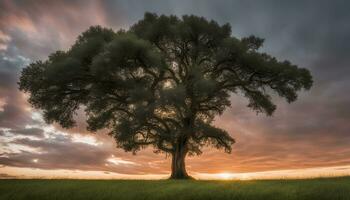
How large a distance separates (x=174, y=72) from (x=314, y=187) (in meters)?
20.3

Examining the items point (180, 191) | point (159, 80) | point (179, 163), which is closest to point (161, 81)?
point (159, 80)

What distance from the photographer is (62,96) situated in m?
35.4

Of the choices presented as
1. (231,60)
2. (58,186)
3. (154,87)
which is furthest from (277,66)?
(58,186)

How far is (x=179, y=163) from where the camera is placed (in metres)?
35.8

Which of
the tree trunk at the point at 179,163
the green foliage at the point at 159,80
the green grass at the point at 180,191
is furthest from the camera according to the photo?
the tree trunk at the point at 179,163

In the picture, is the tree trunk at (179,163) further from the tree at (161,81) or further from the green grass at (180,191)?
the green grass at (180,191)

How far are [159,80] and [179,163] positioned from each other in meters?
8.31

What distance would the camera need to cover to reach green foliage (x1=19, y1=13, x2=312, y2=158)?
31475 millimetres

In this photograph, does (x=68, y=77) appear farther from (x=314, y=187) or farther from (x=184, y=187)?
(x=314, y=187)

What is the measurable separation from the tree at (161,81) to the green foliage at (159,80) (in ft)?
0.30

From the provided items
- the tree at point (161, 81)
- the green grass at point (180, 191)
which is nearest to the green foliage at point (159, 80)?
the tree at point (161, 81)

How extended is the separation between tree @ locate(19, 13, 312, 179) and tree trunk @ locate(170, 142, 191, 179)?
0.09 meters

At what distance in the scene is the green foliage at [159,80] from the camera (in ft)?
103

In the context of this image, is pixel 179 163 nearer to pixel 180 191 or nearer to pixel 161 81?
pixel 161 81
